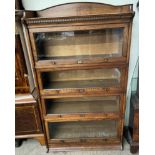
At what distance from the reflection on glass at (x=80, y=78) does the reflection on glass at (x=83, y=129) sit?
47 centimetres

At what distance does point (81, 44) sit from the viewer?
1.50 metres

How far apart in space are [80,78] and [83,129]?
1.90 feet

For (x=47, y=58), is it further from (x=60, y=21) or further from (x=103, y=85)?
(x=103, y=85)

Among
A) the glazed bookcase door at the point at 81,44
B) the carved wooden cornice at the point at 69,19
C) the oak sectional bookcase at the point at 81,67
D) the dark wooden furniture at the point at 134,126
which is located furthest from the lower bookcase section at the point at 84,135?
the carved wooden cornice at the point at 69,19

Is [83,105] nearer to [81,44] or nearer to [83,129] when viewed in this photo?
[83,129]

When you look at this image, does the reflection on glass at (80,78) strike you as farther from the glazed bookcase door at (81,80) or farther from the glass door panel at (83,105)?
the glass door panel at (83,105)

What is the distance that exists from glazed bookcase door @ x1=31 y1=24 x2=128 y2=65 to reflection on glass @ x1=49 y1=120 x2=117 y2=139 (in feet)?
2.45

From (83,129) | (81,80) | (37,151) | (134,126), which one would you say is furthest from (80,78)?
(37,151)

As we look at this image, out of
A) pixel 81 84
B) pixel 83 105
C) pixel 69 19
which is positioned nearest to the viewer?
pixel 69 19

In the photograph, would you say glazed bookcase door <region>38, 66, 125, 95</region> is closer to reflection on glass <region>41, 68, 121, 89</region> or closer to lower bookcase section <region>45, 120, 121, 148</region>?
reflection on glass <region>41, 68, 121, 89</region>

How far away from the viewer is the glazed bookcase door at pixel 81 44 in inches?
53.0

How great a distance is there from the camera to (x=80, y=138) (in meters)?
1.74

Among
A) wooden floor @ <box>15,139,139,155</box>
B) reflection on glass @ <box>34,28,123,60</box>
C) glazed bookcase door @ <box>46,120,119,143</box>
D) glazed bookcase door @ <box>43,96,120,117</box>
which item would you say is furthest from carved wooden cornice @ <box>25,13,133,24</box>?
wooden floor @ <box>15,139,139,155</box>

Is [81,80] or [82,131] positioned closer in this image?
[81,80]
